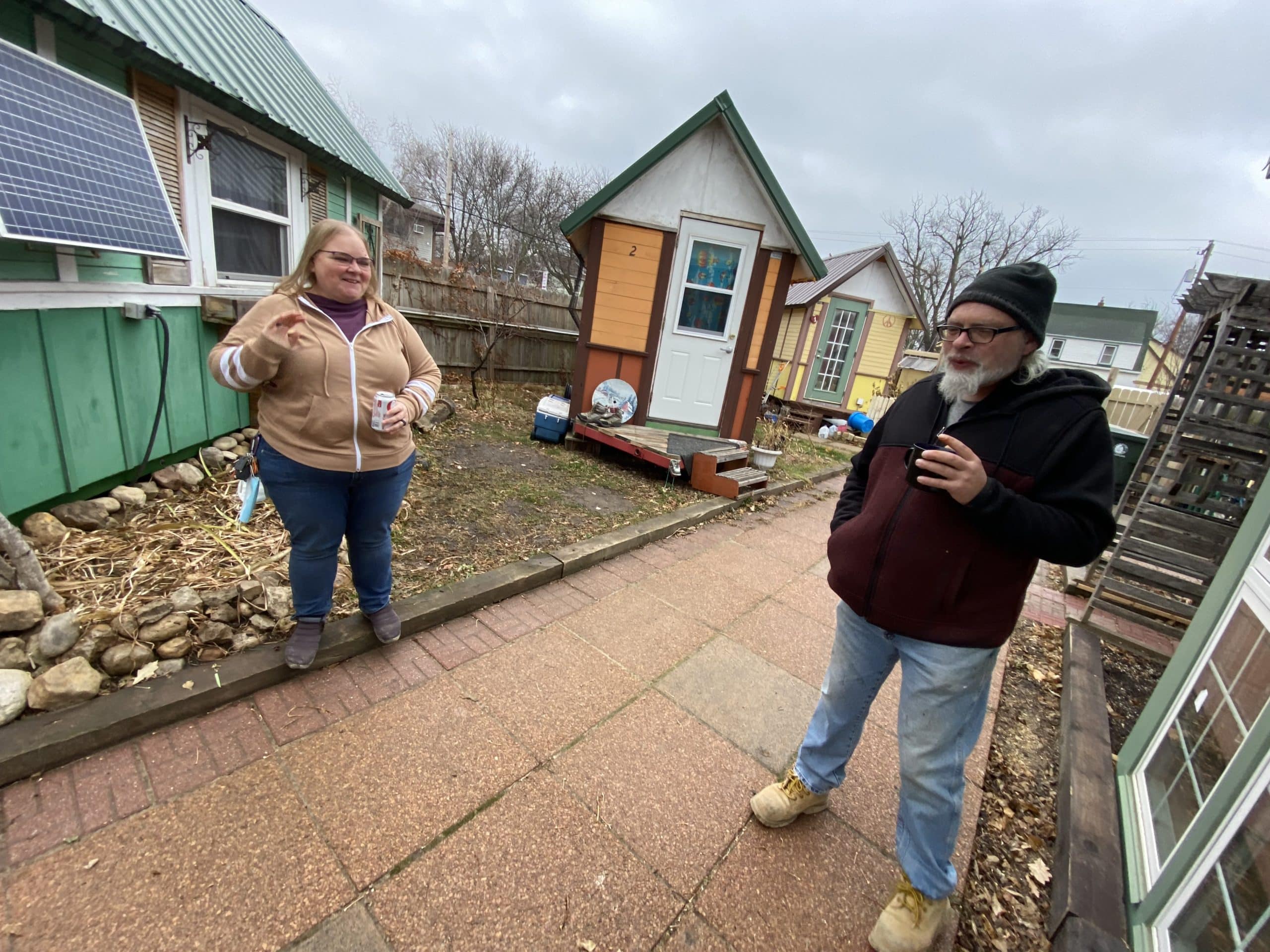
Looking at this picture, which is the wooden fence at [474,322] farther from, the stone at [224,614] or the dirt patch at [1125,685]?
the dirt patch at [1125,685]

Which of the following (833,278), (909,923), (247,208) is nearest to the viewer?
(909,923)

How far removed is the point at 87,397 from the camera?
9.22ft

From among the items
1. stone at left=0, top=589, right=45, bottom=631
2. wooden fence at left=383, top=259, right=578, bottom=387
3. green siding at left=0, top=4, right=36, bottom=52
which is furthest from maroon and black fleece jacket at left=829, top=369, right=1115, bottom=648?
wooden fence at left=383, top=259, right=578, bottom=387

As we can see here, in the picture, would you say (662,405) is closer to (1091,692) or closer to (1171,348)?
(1091,692)

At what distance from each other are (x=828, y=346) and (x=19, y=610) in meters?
13.5

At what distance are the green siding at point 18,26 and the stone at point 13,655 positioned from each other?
102 inches

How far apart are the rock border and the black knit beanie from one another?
2542 millimetres

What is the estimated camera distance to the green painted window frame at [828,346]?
41.0 ft

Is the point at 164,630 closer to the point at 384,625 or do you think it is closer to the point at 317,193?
the point at 384,625

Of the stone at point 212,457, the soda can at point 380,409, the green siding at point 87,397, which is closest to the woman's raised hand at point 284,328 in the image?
the soda can at point 380,409

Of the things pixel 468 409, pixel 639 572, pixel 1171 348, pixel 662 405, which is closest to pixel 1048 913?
pixel 639 572

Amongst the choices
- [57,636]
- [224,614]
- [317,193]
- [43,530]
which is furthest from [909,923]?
[317,193]

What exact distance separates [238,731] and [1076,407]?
283 cm

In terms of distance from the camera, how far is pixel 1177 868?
4.77ft
